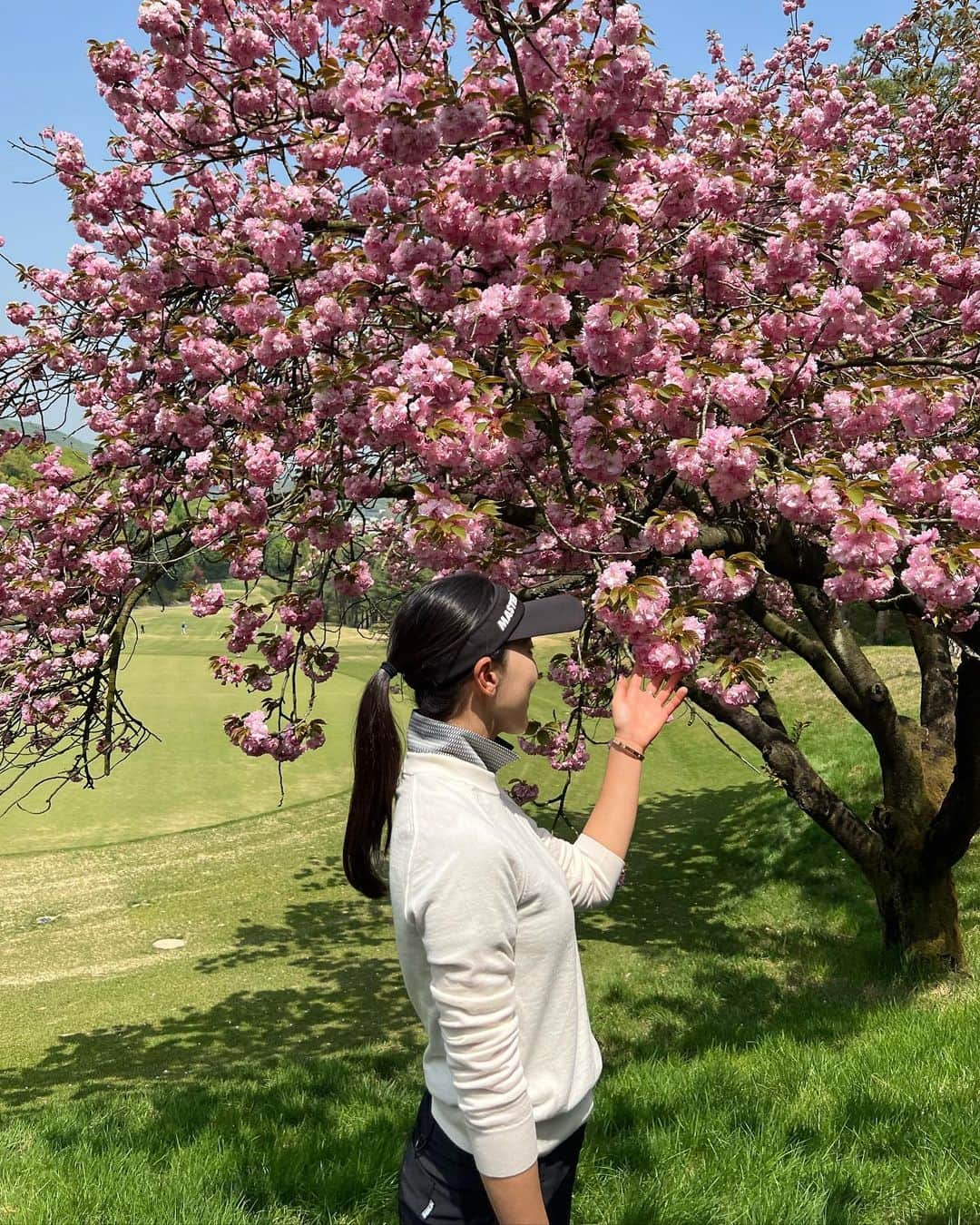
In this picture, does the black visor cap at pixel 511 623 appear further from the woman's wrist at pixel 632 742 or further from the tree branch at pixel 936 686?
the tree branch at pixel 936 686

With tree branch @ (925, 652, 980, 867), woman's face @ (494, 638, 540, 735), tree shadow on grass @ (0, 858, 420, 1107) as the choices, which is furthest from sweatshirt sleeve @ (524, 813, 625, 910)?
tree shadow on grass @ (0, 858, 420, 1107)

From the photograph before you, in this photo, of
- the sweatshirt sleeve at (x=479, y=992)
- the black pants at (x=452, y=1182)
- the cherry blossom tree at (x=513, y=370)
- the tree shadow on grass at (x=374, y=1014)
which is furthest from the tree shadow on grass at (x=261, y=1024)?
the sweatshirt sleeve at (x=479, y=992)

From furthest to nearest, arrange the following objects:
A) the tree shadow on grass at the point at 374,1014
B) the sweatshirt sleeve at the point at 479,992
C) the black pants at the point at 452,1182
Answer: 1. the tree shadow on grass at the point at 374,1014
2. the black pants at the point at 452,1182
3. the sweatshirt sleeve at the point at 479,992

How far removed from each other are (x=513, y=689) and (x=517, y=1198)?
938 millimetres

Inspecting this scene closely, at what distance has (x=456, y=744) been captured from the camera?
1.82m

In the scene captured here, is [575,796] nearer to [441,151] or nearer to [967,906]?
[967,906]

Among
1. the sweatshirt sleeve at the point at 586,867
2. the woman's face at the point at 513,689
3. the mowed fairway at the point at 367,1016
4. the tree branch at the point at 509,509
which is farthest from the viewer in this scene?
the tree branch at the point at 509,509

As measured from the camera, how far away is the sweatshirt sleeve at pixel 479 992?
61.4 inches

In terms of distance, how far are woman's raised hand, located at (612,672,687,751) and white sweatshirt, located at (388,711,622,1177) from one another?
0.36 m

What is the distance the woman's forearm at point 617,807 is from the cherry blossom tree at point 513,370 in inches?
31.4

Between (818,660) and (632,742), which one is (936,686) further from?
(632,742)

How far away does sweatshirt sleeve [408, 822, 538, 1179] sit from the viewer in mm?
1561

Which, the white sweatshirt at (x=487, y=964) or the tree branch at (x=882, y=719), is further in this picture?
the tree branch at (x=882, y=719)

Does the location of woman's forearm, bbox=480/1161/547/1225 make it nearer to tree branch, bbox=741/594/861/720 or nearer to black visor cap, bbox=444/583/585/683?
black visor cap, bbox=444/583/585/683
